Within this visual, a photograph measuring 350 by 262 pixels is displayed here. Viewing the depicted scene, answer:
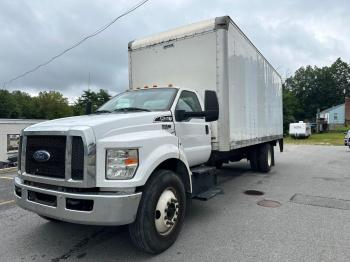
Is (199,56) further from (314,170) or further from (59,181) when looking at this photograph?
(314,170)

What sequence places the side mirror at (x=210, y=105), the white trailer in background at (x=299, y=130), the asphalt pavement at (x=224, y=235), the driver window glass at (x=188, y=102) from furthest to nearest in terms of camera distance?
1. the white trailer in background at (x=299, y=130)
2. the driver window glass at (x=188, y=102)
3. the side mirror at (x=210, y=105)
4. the asphalt pavement at (x=224, y=235)

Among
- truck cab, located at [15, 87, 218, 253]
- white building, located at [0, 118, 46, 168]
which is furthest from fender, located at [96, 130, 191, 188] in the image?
white building, located at [0, 118, 46, 168]

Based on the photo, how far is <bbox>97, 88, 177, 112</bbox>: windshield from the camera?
4931 mm

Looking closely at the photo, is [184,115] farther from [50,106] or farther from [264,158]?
[50,106]

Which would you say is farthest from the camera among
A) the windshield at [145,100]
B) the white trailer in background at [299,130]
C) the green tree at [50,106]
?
the green tree at [50,106]

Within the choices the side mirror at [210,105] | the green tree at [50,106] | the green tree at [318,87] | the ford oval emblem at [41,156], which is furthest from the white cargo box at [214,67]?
the green tree at [318,87]

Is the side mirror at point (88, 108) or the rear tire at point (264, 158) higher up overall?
the side mirror at point (88, 108)

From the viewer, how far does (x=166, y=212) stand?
162 inches

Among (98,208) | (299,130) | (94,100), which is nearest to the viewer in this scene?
(98,208)

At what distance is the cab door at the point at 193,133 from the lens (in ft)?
16.2

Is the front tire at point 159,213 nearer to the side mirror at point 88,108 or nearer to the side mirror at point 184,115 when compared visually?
the side mirror at point 184,115

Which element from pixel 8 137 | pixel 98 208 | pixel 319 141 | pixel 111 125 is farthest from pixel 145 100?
pixel 319 141

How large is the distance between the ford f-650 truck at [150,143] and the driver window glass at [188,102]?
0.02 m

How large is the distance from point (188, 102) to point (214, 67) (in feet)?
3.52
